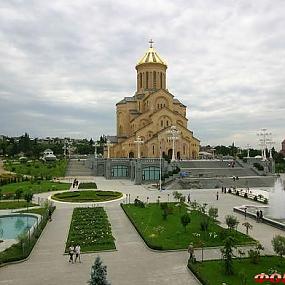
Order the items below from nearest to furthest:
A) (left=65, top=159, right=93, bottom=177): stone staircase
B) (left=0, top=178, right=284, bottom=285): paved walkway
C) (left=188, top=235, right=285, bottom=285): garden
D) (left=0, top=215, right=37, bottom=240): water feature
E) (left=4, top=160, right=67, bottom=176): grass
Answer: (left=188, top=235, right=285, bottom=285): garden → (left=0, top=178, right=284, bottom=285): paved walkway → (left=0, top=215, right=37, bottom=240): water feature → (left=4, top=160, right=67, bottom=176): grass → (left=65, top=159, right=93, bottom=177): stone staircase

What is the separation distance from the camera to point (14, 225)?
2580 cm

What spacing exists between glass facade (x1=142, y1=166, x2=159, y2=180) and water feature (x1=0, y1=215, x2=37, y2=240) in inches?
1029

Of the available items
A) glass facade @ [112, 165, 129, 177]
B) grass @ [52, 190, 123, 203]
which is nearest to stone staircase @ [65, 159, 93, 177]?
glass facade @ [112, 165, 129, 177]

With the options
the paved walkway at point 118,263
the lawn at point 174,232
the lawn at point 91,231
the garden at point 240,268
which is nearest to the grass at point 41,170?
the lawn at point 91,231

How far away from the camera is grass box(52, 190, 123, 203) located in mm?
35969

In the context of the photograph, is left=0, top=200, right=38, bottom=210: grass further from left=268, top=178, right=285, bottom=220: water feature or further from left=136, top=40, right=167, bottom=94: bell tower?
left=136, top=40, right=167, bottom=94: bell tower

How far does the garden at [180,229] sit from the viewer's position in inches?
779

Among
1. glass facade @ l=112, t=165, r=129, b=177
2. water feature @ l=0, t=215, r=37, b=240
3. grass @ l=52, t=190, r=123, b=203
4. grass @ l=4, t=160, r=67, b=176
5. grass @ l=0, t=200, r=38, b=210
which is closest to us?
water feature @ l=0, t=215, r=37, b=240

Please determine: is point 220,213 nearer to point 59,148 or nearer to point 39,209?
point 39,209

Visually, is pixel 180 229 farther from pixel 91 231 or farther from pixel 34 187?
pixel 34 187

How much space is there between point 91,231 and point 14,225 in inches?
263

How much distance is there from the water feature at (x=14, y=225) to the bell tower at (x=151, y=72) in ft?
138

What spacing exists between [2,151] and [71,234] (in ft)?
321

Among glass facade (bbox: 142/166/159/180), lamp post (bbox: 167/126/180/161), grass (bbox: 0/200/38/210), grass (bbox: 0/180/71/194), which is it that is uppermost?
lamp post (bbox: 167/126/180/161)
